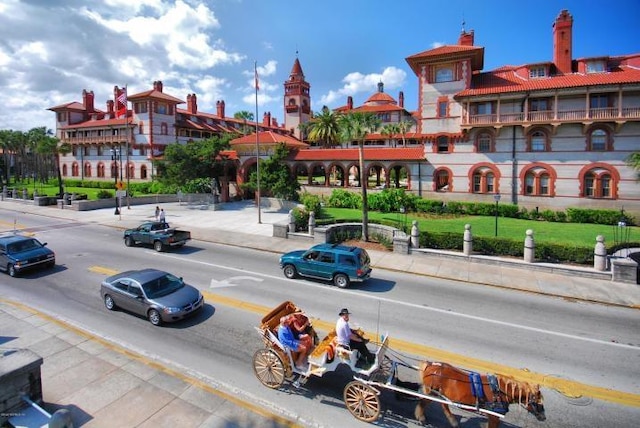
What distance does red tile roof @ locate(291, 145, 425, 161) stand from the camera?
37.8 meters

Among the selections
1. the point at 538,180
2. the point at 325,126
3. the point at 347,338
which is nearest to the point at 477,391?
the point at 347,338

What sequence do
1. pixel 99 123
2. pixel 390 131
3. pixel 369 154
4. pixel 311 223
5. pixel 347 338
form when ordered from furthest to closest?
pixel 99 123, pixel 390 131, pixel 369 154, pixel 311 223, pixel 347 338

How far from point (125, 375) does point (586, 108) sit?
36.6 metres

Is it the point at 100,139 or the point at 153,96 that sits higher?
the point at 153,96

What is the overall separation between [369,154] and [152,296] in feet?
102

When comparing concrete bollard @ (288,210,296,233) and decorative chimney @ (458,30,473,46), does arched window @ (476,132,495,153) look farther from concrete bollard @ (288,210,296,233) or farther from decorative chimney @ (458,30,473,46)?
concrete bollard @ (288,210,296,233)

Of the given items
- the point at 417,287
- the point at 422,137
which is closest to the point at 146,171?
the point at 422,137

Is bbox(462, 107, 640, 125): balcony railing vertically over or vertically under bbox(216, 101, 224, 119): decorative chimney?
under

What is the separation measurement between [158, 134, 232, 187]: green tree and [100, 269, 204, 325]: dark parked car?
28.8 m

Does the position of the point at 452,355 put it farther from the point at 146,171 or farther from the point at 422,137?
the point at 146,171

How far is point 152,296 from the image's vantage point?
38.2 feet

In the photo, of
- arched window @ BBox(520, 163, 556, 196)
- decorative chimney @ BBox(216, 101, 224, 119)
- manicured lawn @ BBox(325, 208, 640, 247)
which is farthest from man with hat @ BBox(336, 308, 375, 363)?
decorative chimney @ BBox(216, 101, 224, 119)

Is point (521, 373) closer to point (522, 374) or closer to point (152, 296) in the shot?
point (522, 374)

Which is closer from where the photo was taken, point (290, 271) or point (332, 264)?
point (332, 264)
